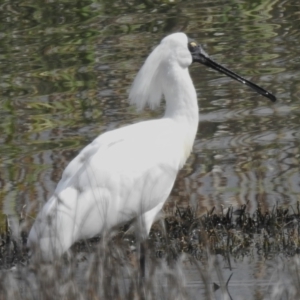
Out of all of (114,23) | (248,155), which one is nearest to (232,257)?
(248,155)

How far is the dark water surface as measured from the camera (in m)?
8.61

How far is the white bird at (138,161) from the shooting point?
6504 millimetres

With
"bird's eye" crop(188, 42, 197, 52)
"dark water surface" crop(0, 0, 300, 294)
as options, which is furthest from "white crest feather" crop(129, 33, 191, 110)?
"dark water surface" crop(0, 0, 300, 294)

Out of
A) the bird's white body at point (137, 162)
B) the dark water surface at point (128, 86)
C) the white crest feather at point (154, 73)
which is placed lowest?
the dark water surface at point (128, 86)

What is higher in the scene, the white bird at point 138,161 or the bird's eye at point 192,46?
the bird's eye at point 192,46

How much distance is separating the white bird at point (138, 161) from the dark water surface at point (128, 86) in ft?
1.91

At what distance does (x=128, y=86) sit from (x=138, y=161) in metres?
4.49

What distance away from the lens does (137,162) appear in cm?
693

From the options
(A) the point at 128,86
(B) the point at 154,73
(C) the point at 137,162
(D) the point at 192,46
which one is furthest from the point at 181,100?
(A) the point at 128,86

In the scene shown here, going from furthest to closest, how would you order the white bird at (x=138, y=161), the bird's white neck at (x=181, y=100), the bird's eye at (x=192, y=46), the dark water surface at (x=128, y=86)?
the dark water surface at (x=128, y=86) → the bird's eye at (x=192, y=46) → the bird's white neck at (x=181, y=100) → the white bird at (x=138, y=161)

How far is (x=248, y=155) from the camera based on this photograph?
30.0 ft

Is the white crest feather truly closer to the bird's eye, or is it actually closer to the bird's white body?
the bird's white body

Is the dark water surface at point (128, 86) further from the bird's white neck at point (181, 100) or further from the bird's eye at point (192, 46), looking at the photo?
the bird's eye at point (192, 46)

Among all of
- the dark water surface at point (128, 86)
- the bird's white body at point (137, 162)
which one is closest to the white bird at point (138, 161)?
the bird's white body at point (137, 162)
